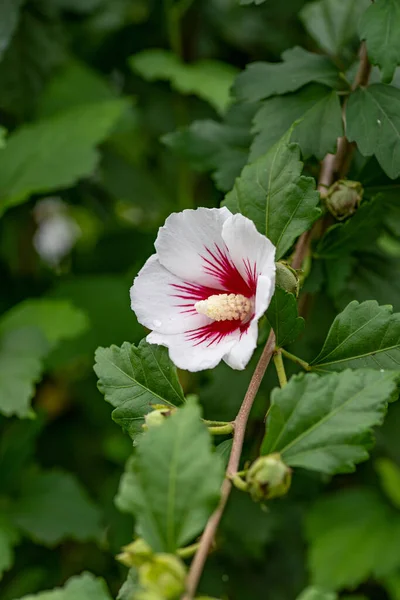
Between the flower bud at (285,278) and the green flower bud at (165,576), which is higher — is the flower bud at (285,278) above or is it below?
above

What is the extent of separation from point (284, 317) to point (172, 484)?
0.24m

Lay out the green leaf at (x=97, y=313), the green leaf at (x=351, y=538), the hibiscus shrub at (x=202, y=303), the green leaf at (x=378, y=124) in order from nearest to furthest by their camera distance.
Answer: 1. the hibiscus shrub at (x=202, y=303)
2. the green leaf at (x=378, y=124)
3. the green leaf at (x=97, y=313)
4. the green leaf at (x=351, y=538)

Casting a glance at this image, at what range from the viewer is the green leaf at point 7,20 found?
1.36 m

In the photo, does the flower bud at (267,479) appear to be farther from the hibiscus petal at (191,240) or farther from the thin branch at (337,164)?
the thin branch at (337,164)

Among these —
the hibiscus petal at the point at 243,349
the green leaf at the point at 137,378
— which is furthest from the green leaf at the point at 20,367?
the hibiscus petal at the point at 243,349

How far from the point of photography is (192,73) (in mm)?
1637

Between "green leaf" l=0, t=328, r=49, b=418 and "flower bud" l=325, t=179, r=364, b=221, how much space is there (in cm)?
50

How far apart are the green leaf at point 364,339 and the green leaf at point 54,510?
27.5 inches

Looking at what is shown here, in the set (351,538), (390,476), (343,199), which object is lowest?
(351,538)

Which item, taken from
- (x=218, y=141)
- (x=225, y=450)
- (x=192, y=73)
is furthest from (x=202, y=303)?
(x=192, y=73)

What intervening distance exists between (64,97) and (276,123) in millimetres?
808

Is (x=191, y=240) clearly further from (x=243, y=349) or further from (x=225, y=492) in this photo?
(x=225, y=492)

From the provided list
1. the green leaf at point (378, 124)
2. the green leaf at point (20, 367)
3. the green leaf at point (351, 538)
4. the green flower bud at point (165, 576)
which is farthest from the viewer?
the green leaf at point (351, 538)

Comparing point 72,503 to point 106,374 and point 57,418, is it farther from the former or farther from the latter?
point 106,374
